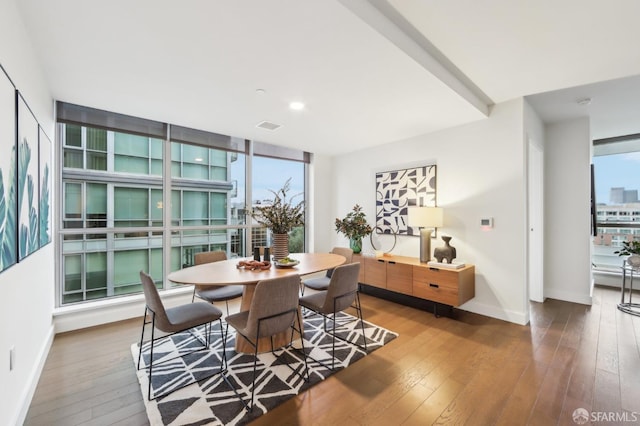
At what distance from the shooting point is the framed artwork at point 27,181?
169cm

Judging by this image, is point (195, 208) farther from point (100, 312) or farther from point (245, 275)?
point (245, 275)

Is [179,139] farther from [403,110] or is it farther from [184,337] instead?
[403,110]

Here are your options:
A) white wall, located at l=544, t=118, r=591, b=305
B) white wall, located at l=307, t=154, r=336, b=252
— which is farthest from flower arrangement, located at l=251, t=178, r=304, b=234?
white wall, located at l=544, t=118, r=591, b=305

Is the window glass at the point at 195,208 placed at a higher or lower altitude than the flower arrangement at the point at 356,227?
higher

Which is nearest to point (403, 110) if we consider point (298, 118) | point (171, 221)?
point (298, 118)

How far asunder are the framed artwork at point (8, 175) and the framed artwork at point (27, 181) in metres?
0.11

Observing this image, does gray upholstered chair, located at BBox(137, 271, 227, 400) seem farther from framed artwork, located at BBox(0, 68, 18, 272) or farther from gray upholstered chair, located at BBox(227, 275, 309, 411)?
framed artwork, located at BBox(0, 68, 18, 272)

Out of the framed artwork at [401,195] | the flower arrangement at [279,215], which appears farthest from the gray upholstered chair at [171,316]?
the framed artwork at [401,195]

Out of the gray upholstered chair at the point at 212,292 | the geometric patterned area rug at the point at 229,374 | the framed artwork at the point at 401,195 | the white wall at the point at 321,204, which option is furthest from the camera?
the white wall at the point at 321,204

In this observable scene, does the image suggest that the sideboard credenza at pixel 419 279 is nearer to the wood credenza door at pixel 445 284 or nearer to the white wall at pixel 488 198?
the wood credenza door at pixel 445 284

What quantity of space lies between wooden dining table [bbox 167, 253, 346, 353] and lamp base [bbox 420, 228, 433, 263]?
140 centimetres

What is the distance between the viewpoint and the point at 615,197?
4.84 m

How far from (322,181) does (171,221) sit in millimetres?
2812

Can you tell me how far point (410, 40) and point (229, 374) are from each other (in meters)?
2.99
